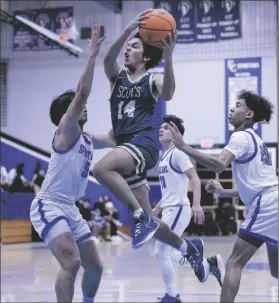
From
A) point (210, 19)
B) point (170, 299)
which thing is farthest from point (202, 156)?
point (210, 19)

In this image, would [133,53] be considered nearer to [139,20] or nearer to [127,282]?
[139,20]

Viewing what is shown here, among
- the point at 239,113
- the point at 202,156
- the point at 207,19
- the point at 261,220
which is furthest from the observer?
the point at 207,19

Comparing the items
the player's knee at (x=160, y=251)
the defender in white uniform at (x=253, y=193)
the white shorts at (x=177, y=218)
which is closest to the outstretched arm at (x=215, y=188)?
the defender in white uniform at (x=253, y=193)

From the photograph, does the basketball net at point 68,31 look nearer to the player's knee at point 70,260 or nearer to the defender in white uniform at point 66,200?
the defender in white uniform at point 66,200

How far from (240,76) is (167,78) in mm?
17905

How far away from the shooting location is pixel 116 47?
3430 millimetres

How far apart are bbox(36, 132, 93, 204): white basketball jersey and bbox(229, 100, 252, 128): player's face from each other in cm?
110

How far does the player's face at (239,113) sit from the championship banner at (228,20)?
16771 millimetres

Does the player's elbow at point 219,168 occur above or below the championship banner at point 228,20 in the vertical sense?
below

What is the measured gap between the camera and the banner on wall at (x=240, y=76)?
20859mm

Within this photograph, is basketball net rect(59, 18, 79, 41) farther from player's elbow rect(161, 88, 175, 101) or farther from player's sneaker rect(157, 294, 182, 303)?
player's elbow rect(161, 88, 175, 101)

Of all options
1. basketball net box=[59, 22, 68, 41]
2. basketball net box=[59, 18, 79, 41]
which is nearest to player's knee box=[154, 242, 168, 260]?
basketball net box=[59, 22, 68, 41]

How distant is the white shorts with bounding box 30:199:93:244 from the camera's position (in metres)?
4.98

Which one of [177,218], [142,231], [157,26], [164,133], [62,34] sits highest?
[62,34]
